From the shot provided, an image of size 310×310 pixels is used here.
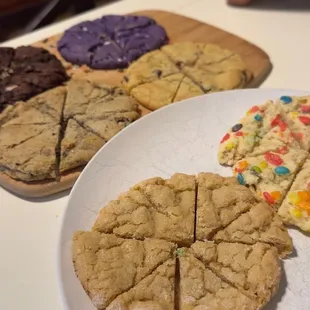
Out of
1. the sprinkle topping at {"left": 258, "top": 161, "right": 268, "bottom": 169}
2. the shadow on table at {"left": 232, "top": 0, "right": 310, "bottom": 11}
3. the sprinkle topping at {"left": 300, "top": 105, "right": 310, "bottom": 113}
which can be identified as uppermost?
the sprinkle topping at {"left": 300, "top": 105, "right": 310, "bottom": 113}

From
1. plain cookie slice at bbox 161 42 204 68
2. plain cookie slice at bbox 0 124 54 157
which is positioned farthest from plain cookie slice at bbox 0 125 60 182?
plain cookie slice at bbox 161 42 204 68

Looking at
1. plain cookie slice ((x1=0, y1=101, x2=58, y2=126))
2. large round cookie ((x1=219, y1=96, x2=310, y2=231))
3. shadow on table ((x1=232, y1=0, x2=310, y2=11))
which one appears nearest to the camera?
large round cookie ((x1=219, y1=96, x2=310, y2=231))

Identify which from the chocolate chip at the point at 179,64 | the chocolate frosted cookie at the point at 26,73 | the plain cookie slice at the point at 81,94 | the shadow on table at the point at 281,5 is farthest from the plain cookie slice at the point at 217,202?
the shadow on table at the point at 281,5

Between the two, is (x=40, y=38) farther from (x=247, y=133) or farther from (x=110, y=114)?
(x=247, y=133)

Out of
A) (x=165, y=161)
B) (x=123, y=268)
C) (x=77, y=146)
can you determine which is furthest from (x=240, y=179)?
(x=77, y=146)

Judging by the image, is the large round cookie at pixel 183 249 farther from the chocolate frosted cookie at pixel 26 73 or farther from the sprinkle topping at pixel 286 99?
the chocolate frosted cookie at pixel 26 73

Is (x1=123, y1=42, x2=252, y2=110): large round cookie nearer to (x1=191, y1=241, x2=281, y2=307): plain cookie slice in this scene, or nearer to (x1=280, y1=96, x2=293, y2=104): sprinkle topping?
(x1=280, y1=96, x2=293, y2=104): sprinkle topping
